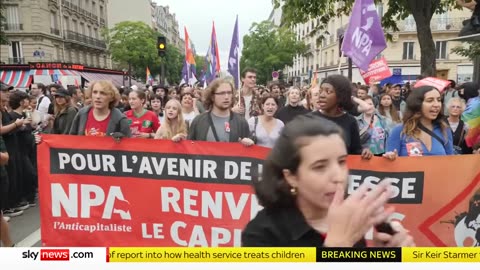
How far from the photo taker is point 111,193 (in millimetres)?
3164

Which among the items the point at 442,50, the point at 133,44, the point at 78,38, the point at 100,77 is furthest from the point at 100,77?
the point at 442,50

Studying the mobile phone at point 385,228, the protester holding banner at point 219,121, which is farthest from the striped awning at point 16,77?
the mobile phone at point 385,228

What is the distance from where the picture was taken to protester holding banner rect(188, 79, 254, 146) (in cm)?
343

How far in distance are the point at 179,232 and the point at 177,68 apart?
49.7 meters

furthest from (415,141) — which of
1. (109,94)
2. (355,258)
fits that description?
(109,94)

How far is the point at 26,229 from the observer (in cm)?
430

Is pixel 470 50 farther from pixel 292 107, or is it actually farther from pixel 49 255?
pixel 49 255

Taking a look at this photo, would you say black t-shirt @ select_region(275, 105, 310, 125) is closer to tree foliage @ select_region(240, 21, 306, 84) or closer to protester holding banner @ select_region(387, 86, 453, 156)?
protester holding banner @ select_region(387, 86, 453, 156)

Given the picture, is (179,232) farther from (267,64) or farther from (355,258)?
(267,64)

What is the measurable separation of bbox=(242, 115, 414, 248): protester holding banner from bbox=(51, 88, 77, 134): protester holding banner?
13.6 feet

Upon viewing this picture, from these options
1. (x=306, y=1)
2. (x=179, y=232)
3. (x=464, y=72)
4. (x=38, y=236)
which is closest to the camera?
(x=179, y=232)

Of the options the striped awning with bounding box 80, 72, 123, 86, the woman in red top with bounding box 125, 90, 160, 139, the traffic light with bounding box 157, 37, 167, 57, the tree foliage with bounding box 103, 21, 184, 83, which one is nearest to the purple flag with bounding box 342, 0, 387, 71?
the woman in red top with bounding box 125, 90, 160, 139

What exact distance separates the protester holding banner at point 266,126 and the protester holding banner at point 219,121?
0.62 feet

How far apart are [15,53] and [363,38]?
91.2 feet
